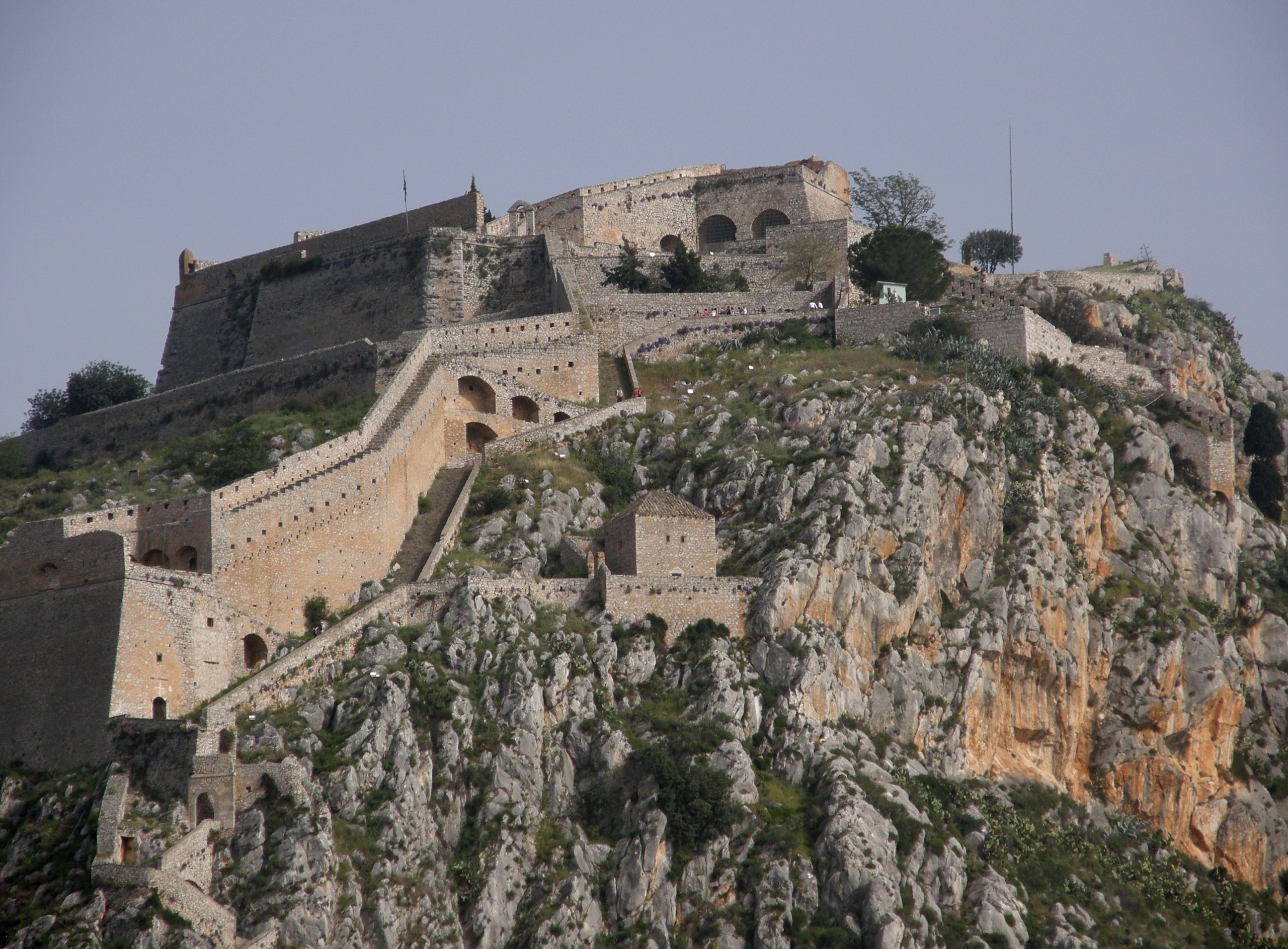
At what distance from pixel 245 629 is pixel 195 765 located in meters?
6.65

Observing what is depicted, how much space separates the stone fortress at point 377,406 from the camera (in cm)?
5750

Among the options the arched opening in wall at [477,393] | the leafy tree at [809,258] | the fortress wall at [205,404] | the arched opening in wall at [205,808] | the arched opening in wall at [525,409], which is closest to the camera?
the arched opening in wall at [205,808]

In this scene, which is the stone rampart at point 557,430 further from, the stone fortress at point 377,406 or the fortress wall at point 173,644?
the fortress wall at point 173,644

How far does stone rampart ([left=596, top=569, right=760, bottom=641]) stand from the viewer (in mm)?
61281

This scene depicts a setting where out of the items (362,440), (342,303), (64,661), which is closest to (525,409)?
(362,440)

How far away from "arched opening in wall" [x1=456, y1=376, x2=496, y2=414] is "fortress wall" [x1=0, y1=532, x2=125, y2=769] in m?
19.4

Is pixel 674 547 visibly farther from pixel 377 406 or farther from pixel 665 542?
pixel 377 406

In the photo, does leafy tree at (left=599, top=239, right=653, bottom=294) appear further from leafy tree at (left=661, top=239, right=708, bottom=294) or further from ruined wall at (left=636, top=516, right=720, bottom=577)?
ruined wall at (left=636, top=516, right=720, bottom=577)

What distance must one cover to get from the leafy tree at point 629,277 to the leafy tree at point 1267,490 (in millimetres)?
27157

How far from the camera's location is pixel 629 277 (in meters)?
87.4

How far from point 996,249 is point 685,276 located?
29481 mm

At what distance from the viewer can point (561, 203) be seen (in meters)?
96.5

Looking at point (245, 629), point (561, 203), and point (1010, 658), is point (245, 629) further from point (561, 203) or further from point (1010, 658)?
point (561, 203)

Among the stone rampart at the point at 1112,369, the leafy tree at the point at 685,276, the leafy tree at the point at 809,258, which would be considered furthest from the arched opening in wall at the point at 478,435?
the stone rampart at the point at 1112,369
